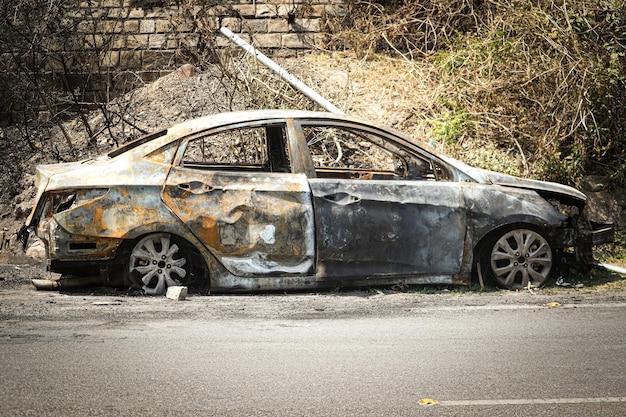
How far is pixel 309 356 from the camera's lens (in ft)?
18.3

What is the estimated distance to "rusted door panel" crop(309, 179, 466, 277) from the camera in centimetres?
763

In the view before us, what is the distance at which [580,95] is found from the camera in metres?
11.6

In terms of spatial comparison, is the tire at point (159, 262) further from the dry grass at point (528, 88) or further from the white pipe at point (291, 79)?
the dry grass at point (528, 88)

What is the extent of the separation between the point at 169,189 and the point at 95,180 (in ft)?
2.02

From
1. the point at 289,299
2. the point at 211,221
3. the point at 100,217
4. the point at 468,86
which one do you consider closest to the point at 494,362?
the point at 289,299

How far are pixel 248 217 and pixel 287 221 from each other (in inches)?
13.2

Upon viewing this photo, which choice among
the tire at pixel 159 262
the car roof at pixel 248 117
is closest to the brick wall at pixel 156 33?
the car roof at pixel 248 117

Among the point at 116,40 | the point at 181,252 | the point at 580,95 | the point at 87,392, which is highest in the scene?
the point at 116,40

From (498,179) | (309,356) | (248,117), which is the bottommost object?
(309,356)

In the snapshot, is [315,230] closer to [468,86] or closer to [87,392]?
[87,392]

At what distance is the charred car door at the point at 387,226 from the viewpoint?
764 centimetres

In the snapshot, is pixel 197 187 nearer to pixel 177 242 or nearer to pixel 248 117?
pixel 177 242

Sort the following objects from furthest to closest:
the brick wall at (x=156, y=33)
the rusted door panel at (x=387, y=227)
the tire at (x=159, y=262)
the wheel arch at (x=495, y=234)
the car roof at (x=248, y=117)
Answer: the brick wall at (x=156, y=33) → the wheel arch at (x=495, y=234) → the car roof at (x=248, y=117) → the rusted door panel at (x=387, y=227) → the tire at (x=159, y=262)

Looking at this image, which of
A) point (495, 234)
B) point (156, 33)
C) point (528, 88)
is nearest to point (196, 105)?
point (156, 33)
